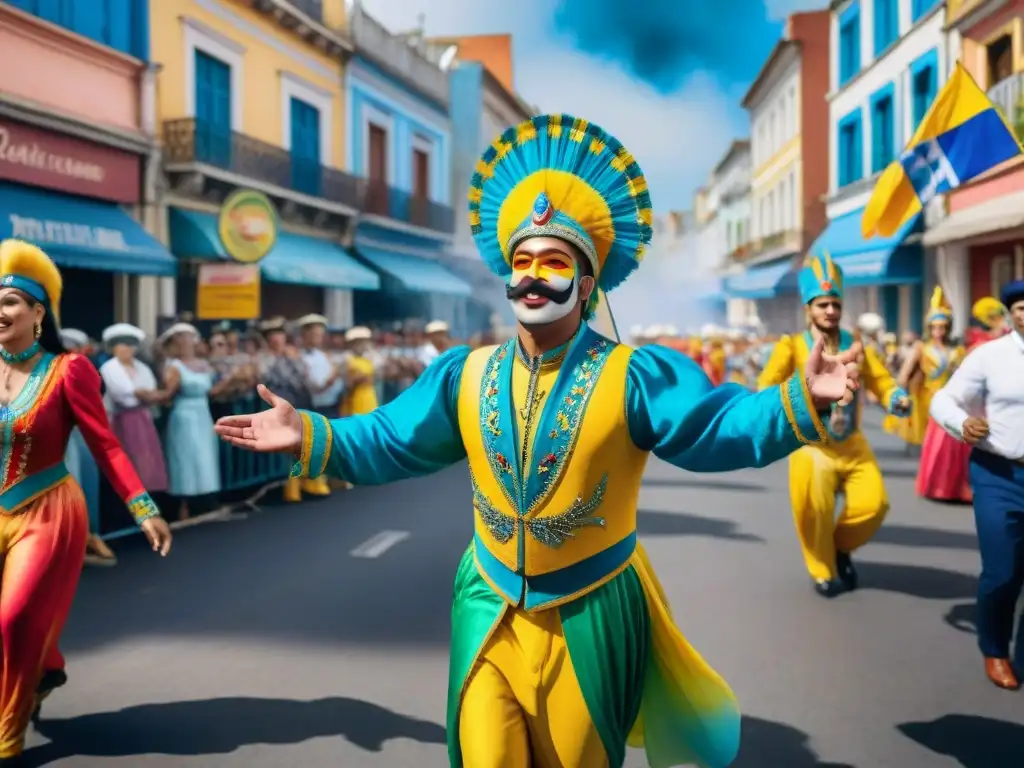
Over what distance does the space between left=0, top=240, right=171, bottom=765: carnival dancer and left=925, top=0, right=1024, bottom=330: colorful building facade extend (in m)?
15.7

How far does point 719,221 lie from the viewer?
190ft

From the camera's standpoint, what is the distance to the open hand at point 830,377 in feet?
8.45

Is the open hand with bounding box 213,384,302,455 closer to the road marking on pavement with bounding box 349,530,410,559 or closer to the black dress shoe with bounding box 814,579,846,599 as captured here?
the black dress shoe with bounding box 814,579,846,599

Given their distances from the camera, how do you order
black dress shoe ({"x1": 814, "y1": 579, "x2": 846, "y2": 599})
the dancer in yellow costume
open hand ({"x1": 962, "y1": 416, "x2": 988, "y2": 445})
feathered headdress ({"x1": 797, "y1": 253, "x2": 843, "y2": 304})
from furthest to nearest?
black dress shoe ({"x1": 814, "y1": 579, "x2": 846, "y2": 599}), the dancer in yellow costume, feathered headdress ({"x1": 797, "y1": 253, "x2": 843, "y2": 304}), open hand ({"x1": 962, "y1": 416, "x2": 988, "y2": 445})

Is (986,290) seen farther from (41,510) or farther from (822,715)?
(41,510)

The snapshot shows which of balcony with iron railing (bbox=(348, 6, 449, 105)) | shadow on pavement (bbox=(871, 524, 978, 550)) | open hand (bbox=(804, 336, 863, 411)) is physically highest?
balcony with iron railing (bbox=(348, 6, 449, 105))

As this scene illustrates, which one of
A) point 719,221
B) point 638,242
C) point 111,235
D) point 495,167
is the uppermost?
point 719,221

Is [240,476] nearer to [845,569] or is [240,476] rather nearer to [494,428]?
[845,569]

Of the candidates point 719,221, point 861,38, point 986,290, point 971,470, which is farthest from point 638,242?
point 719,221

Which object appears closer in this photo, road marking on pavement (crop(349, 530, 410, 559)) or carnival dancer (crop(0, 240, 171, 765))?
carnival dancer (crop(0, 240, 171, 765))

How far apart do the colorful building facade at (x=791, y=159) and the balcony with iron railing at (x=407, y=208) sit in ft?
36.2

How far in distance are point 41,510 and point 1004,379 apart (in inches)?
163

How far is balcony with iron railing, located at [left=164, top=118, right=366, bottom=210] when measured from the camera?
1802 centimetres

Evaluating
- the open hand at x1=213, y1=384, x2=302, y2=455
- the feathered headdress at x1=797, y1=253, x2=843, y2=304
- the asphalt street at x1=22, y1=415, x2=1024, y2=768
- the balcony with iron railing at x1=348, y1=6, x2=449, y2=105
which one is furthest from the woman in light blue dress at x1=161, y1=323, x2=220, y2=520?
the balcony with iron railing at x1=348, y1=6, x2=449, y2=105
